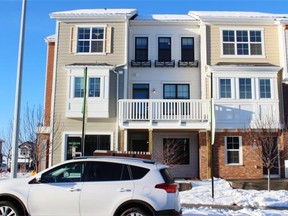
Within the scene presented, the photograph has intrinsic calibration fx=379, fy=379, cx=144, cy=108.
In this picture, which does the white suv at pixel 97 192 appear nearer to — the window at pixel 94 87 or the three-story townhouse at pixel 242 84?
the three-story townhouse at pixel 242 84

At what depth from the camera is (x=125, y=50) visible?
872 inches

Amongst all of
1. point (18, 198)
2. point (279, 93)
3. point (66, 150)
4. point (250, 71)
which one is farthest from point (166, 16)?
point (18, 198)

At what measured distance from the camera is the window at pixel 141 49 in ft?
75.0

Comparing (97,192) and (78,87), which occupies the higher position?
(78,87)

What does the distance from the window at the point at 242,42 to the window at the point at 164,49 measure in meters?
3.27

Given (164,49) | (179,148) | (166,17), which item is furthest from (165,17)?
(179,148)

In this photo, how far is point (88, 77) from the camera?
845 inches

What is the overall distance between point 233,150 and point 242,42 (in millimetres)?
6477

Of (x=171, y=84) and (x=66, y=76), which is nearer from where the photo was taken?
(x=66, y=76)

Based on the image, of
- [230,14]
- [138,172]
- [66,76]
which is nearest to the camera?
[138,172]

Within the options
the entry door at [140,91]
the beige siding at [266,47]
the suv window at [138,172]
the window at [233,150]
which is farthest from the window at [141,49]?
the suv window at [138,172]

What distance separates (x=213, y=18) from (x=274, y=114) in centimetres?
660

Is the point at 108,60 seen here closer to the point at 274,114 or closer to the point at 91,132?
the point at 91,132

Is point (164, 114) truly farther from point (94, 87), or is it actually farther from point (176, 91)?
point (94, 87)
